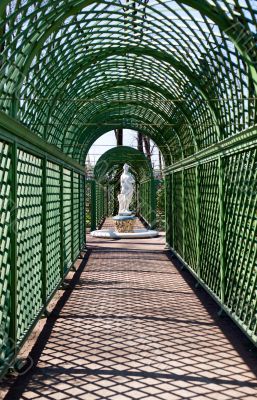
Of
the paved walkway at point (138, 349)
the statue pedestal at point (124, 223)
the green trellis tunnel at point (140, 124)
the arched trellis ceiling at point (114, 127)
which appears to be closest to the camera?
the paved walkway at point (138, 349)

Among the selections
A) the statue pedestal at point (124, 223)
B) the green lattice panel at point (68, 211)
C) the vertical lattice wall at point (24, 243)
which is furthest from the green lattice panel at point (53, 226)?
the statue pedestal at point (124, 223)

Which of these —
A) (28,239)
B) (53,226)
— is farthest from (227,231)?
(53,226)

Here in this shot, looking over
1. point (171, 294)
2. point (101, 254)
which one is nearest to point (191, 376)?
point (171, 294)

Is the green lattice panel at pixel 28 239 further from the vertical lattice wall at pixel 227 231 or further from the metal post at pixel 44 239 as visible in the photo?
the vertical lattice wall at pixel 227 231

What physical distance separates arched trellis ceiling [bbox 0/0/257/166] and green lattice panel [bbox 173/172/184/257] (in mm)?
1158

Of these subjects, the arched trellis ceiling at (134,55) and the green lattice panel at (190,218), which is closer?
the arched trellis ceiling at (134,55)

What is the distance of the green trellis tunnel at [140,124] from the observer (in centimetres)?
507

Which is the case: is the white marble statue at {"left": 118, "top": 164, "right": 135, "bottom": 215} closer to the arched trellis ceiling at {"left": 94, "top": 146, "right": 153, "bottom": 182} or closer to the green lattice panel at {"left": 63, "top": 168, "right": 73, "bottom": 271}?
the arched trellis ceiling at {"left": 94, "top": 146, "right": 153, "bottom": 182}

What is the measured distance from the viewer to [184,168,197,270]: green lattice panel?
9.62m

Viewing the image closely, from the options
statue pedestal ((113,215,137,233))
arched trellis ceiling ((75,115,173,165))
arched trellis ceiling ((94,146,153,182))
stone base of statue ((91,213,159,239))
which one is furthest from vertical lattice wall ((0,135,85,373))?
arched trellis ceiling ((94,146,153,182))

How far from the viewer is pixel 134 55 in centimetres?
1020

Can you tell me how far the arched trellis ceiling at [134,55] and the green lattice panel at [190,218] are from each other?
0.78 metres

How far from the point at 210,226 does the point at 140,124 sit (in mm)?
2173

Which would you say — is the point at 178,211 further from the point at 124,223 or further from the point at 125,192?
the point at 125,192
